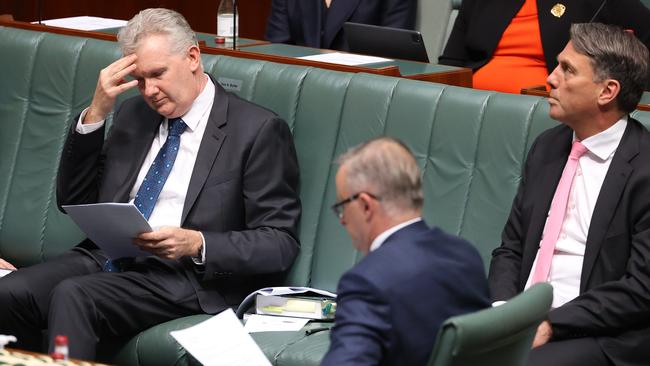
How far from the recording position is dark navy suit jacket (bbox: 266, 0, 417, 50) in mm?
6000

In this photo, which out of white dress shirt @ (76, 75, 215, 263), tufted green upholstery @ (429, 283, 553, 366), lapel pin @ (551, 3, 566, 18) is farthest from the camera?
lapel pin @ (551, 3, 566, 18)

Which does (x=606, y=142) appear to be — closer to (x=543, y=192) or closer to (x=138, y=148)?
(x=543, y=192)

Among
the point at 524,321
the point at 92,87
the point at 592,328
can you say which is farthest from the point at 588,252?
the point at 92,87

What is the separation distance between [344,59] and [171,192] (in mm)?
1008

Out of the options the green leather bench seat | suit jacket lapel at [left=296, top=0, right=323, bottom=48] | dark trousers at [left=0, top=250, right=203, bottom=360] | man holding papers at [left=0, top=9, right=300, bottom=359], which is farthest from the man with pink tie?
suit jacket lapel at [left=296, top=0, right=323, bottom=48]

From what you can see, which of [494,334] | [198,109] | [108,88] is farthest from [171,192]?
[494,334]

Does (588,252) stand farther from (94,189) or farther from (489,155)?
(94,189)

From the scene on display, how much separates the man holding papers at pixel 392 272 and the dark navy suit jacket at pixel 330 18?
3.51 metres

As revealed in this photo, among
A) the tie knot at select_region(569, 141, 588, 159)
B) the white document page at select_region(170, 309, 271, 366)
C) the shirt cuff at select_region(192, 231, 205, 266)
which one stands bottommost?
the white document page at select_region(170, 309, 271, 366)

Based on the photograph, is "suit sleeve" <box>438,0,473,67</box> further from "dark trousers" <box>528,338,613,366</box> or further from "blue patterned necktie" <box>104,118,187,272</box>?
"dark trousers" <box>528,338,613,366</box>

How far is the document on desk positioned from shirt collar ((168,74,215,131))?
455mm

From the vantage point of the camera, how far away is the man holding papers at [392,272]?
7.86ft

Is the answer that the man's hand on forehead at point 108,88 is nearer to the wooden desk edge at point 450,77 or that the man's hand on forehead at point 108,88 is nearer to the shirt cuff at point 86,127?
the shirt cuff at point 86,127

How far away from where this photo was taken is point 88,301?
3678 mm
